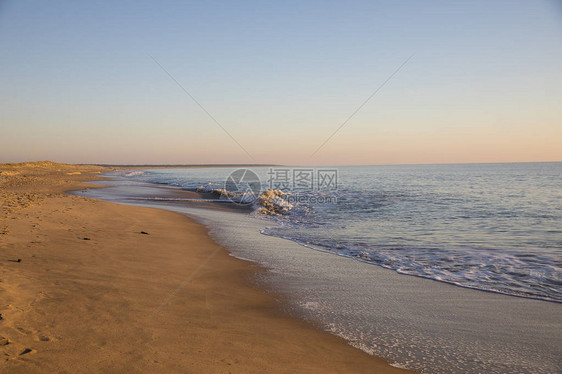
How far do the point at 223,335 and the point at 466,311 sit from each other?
376 cm

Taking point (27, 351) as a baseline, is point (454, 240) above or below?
below

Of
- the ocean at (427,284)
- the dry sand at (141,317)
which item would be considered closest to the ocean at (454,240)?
the ocean at (427,284)

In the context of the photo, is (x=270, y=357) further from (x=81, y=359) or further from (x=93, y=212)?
(x=93, y=212)

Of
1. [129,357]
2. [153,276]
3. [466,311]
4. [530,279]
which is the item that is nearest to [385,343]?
[466,311]

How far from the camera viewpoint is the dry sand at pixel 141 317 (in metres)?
3.16

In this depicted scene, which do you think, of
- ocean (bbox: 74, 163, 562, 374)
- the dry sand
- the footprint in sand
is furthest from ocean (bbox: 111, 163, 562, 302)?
the footprint in sand

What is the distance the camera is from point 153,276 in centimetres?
595

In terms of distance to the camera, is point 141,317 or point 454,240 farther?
point 454,240

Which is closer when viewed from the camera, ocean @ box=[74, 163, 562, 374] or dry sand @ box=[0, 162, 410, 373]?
dry sand @ box=[0, 162, 410, 373]

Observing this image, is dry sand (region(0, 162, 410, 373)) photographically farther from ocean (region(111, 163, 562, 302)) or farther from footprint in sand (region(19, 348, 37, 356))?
ocean (region(111, 163, 562, 302))

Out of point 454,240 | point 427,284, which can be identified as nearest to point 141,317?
point 427,284

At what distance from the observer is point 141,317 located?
162 inches

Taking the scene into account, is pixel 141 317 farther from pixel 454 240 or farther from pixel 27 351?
pixel 454 240

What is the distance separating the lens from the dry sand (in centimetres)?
316
